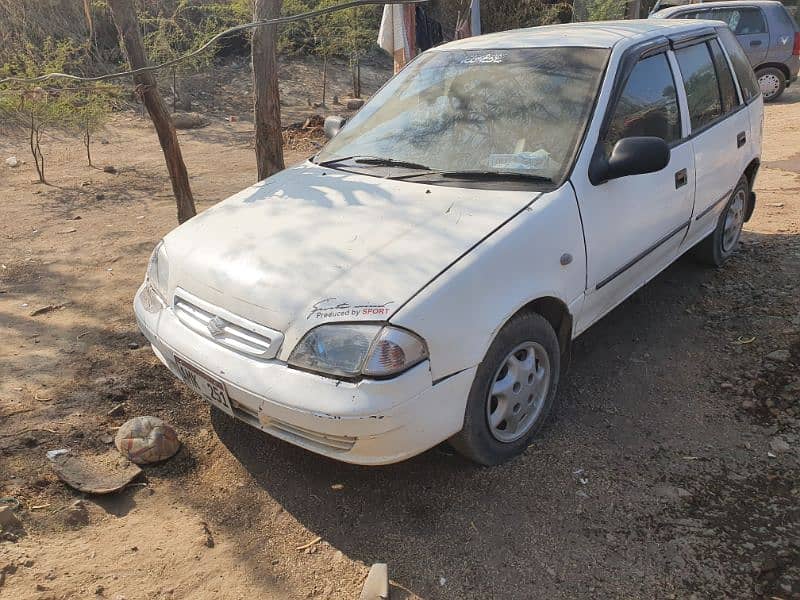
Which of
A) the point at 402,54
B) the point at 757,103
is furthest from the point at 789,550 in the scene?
the point at 402,54

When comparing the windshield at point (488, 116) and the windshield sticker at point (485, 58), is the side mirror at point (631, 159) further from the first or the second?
the windshield sticker at point (485, 58)

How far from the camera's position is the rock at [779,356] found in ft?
11.8

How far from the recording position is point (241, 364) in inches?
95.3

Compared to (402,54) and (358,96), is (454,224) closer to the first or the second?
(402,54)

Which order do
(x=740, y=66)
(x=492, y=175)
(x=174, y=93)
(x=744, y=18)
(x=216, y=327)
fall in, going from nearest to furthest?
(x=216, y=327), (x=492, y=175), (x=740, y=66), (x=744, y=18), (x=174, y=93)

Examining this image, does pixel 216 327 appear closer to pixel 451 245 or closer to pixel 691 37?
pixel 451 245

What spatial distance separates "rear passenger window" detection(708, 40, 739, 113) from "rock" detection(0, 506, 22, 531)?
4.69m

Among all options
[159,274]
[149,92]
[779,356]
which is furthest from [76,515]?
[779,356]

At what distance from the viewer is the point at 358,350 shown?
2.24 meters

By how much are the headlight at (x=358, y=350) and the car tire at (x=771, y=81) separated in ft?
43.4

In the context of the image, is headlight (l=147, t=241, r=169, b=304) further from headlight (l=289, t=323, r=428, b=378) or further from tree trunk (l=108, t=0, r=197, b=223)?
tree trunk (l=108, t=0, r=197, b=223)

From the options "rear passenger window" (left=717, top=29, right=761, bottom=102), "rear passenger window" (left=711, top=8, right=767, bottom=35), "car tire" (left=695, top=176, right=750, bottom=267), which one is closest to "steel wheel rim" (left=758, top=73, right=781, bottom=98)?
"rear passenger window" (left=711, top=8, right=767, bottom=35)

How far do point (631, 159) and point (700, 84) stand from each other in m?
1.58

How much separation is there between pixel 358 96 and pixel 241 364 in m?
13.6
